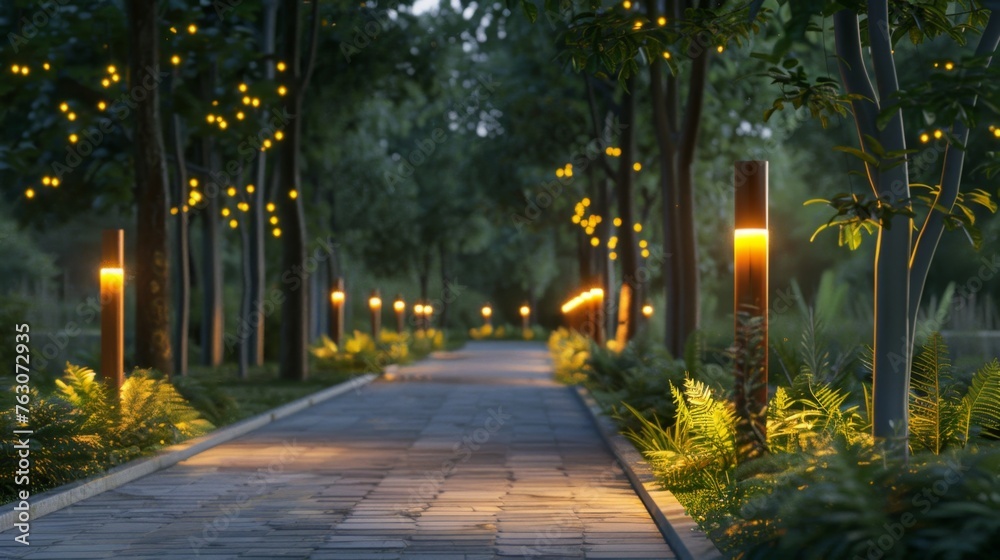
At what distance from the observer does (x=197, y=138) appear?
3375cm

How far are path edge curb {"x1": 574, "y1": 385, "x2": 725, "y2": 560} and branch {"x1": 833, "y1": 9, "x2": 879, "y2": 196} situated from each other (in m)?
2.67

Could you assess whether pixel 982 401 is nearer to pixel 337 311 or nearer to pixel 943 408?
pixel 943 408

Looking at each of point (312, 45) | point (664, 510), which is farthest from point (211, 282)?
point (664, 510)

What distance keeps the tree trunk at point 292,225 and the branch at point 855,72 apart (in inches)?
830

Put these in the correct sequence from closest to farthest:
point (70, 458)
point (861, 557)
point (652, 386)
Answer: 1. point (861, 557)
2. point (70, 458)
3. point (652, 386)

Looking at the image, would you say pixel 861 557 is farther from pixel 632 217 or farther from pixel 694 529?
pixel 632 217

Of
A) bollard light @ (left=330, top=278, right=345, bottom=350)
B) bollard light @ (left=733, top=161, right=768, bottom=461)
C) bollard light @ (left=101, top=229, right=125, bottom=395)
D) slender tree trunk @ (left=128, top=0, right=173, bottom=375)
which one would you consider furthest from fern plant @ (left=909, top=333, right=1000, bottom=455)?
bollard light @ (left=330, top=278, right=345, bottom=350)

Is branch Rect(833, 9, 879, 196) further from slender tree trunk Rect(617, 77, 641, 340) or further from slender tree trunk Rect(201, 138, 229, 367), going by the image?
slender tree trunk Rect(201, 138, 229, 367)

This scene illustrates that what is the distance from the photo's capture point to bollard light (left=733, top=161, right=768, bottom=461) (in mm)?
11055

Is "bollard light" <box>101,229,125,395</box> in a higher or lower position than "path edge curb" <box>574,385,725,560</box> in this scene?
higher

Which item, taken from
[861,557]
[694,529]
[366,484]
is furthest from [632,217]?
[861,557]

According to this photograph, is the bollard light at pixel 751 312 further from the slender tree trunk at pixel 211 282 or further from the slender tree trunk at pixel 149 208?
the slender tree trunk at pixel 211 282

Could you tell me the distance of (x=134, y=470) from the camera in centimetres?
1360

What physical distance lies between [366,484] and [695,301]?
11.6 metres
